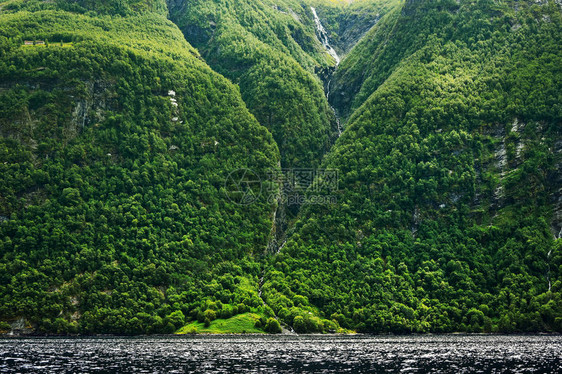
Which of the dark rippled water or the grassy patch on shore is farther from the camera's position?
the grassy patch on shore

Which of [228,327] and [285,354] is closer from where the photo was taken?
[285,354]

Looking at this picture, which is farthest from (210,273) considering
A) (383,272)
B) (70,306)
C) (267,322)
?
(383,272)

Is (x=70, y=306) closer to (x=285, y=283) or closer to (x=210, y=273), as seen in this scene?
(x=210, y=273)

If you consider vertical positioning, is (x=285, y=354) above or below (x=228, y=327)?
below

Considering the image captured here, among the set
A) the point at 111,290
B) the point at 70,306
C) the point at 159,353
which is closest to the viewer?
the point at 159,353

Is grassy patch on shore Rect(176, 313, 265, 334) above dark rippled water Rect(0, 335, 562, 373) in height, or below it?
above

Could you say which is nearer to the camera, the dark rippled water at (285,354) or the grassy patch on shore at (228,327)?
the dark rippled water at (285,354)

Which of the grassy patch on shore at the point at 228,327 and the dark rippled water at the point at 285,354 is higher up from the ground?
the grassy patch on shore at the point at 228,327

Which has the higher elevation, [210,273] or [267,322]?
[210,273]
